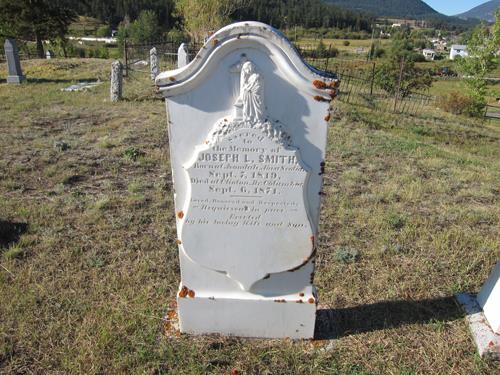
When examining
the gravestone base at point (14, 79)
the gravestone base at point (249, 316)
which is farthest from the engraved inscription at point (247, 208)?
the gravestone base at point (14, 79)

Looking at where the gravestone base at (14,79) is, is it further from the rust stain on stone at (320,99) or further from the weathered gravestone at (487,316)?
the weathered gravestone at (487,316)

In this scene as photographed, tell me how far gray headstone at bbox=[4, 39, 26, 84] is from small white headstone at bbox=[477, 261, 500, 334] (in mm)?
14734

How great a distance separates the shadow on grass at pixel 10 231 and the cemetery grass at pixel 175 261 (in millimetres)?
19

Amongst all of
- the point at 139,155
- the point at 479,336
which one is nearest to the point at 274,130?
the point at 479,336

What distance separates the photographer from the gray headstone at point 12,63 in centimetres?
1303

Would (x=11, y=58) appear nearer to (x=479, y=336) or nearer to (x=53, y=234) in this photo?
(x=53, y=234)

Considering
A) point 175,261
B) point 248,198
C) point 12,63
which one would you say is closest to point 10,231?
point 175,261

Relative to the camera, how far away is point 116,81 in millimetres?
10555

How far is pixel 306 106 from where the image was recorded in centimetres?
222

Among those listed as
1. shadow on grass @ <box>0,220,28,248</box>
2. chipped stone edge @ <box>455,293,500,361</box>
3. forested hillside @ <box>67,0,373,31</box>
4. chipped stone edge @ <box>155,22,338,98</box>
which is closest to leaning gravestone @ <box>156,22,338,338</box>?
chipped stone edge @ <box>155,22,338,98</box>

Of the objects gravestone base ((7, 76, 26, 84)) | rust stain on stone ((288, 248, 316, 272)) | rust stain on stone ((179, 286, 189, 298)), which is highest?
rust stain on stone ((288, 248, 316, 272))

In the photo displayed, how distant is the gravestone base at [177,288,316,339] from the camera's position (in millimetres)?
2715

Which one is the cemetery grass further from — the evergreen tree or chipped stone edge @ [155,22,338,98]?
the evergreen tree

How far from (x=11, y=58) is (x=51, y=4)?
54.1 feet
